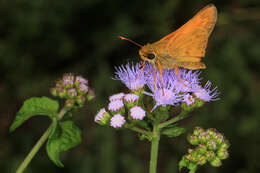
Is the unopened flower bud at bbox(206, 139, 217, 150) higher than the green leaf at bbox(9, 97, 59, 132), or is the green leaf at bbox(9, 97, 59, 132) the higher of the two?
the green leaf at bbox(9, 97, 59, 132)

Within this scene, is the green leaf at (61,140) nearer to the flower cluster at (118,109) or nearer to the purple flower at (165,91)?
the flower cluster at (118,109)

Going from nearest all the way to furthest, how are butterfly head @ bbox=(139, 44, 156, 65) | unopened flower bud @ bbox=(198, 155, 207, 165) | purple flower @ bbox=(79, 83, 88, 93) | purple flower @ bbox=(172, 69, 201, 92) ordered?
unopened flower bud @ bbox=(198, 155, 207, 165) → purple flower @ bbox=(172, 69, 201, 92) → butterfly head @ bbox=(139, 44, 156, 65) → purple flower @ bbox=(79, 83, 88, 93)

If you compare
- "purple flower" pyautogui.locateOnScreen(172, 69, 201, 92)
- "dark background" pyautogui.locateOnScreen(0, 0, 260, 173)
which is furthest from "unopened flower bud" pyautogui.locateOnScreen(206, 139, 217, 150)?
"dark background" pyautogui.locateOnScreen(0, 0, 260, 173)

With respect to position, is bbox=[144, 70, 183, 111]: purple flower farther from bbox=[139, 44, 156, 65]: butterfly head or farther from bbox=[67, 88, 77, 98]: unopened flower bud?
bbox=[67, 88, 77, 98]: unopened flower bud

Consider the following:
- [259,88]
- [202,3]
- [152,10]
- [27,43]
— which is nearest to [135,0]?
[152,10]

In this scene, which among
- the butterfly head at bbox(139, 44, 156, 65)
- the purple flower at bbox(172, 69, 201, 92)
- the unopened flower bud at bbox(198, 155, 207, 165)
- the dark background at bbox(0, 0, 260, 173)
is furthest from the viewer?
the dark background at bbox(0, 0, 260, 173)

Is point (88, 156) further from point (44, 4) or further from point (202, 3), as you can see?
point (202, 3)

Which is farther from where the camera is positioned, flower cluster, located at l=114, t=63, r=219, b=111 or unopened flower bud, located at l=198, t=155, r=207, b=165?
flower cluster, located at l=114, t=63, r=219, b=111
